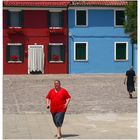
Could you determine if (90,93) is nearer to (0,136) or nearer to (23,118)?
(23,118)

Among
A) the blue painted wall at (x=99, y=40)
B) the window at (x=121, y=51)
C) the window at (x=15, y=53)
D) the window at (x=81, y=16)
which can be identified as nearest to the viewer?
the window at (x=15, y=53)

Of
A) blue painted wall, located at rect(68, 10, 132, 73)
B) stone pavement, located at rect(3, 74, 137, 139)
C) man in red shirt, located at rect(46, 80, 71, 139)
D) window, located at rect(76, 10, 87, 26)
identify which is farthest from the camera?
blue painted wall, located at rect(68, 10, 132, 73)

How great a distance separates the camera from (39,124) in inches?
627

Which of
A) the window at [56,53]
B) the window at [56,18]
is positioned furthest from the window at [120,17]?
the window at [56,53]

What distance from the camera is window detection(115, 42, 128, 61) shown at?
44.4m

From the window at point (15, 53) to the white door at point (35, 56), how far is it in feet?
2.18

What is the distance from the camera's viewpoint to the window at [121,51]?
1747 inches

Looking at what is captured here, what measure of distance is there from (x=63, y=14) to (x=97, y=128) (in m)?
29.4

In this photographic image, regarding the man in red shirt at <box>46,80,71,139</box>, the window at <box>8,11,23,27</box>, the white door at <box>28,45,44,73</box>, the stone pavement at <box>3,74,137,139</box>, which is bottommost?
the stone pavement at <box>3,74,137,139</box>

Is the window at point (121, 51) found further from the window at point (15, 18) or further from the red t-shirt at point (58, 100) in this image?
the red t-shirt at point (58, 100)

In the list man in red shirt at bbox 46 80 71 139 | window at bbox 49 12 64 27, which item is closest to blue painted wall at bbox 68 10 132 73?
window at bbox 49 12 64 27

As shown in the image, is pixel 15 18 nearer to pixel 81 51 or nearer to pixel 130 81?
pixel 81 51

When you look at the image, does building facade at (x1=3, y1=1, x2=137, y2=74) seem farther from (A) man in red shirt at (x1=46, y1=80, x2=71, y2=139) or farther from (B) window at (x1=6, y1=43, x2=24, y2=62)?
(A) man in red shirt at (x1=46, y1=80, x2=71, y2=139)

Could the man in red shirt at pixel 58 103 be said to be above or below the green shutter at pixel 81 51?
below
